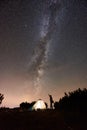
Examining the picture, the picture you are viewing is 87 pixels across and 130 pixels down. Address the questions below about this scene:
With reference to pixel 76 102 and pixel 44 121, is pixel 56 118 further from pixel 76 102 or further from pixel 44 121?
pixel 76 102

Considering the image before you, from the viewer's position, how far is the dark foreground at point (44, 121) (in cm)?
2114

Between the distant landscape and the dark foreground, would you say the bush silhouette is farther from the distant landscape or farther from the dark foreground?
the dark foreground

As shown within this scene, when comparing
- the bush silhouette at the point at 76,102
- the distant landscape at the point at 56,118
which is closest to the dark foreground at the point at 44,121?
the distant landscape at the point at 56,118

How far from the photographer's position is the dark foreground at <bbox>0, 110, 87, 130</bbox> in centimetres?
2114

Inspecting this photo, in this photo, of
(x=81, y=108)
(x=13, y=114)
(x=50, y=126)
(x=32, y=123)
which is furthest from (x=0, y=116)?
(x=81, y=108)

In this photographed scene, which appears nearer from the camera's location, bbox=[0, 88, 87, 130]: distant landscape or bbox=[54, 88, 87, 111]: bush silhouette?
bbox=[0, 88, 87, 130]: distant landscape

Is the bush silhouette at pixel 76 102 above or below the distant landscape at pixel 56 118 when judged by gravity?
above

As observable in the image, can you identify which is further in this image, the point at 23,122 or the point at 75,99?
the point at 75,99

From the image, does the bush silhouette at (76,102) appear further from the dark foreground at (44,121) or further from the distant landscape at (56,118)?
the dark foreground at (44,121)

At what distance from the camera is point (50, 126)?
2162 cm

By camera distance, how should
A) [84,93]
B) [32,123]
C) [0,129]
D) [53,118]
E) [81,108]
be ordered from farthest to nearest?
[84,93] → [81,108] → [53,118] → [32,123] → [0,129]

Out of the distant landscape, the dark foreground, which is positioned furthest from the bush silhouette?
the dark foreground

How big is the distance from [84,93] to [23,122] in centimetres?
889

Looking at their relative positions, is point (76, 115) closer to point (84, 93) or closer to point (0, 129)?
point (84, 93)
